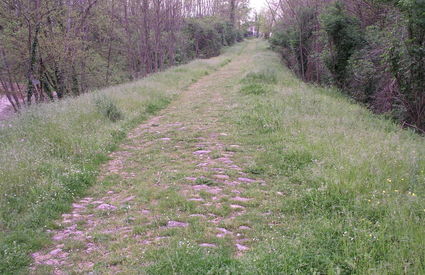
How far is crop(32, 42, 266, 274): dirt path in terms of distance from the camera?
3742 millimetres

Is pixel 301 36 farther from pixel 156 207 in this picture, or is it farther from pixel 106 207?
pixel 106 207

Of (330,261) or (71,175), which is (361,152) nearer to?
(330,261)

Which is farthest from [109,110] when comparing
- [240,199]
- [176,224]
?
[176,224]

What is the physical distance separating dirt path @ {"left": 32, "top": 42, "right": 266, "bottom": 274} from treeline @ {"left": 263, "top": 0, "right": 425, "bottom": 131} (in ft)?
23.7

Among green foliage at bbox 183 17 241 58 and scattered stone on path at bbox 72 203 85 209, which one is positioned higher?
green foliage at bbox 183 17 241 58

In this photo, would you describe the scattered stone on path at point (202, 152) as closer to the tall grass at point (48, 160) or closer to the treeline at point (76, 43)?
the tall grass at point (48, 160)

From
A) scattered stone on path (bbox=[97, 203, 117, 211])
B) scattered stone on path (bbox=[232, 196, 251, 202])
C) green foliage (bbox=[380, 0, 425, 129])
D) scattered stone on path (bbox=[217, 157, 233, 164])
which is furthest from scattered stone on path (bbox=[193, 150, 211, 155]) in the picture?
green foliage (bbox=[380, 0, 425, 129])

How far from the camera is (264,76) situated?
16953 millimetres

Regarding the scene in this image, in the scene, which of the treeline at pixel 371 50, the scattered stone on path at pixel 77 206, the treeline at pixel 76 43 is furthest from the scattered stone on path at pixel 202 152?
the treeline at pixel 76 43

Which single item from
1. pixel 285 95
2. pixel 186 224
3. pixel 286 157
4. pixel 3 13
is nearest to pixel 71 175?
pixel 186 224

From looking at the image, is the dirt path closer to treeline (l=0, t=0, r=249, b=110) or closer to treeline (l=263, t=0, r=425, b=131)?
treeline (l=263, t=0, r=425, b=131)

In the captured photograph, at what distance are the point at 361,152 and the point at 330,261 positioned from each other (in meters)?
3.28

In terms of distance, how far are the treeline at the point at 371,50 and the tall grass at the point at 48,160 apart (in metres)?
9.19

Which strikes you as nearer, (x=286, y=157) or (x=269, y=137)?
(x=286, y=157)
